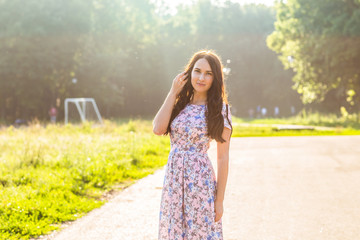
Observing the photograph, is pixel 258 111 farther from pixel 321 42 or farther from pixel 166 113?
pixel 166 113

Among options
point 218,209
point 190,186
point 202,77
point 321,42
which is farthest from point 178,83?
point 321,42

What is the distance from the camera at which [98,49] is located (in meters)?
46.3

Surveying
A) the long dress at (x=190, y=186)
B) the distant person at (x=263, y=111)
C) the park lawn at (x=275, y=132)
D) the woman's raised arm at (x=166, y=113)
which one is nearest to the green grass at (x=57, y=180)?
the long dress at (x=190, y=186)

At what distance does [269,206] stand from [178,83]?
3.62 m

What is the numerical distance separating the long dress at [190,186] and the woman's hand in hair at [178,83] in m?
0.16

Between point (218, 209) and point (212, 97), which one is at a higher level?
point (212, 97)

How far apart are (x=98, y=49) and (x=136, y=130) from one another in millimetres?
28338

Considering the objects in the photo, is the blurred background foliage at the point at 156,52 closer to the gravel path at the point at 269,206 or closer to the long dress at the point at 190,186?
the gravel path at the point at 269,206

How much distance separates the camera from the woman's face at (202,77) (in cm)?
324

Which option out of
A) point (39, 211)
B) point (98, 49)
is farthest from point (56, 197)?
point (98, 49)

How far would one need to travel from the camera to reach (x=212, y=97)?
10.6ft

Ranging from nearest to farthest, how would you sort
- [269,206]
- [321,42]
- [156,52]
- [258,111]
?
[269,206] → [321,42] → [156,52] → [258,111]

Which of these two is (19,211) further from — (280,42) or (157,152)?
(280,42)

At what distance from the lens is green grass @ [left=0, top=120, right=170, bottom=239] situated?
5469mm
